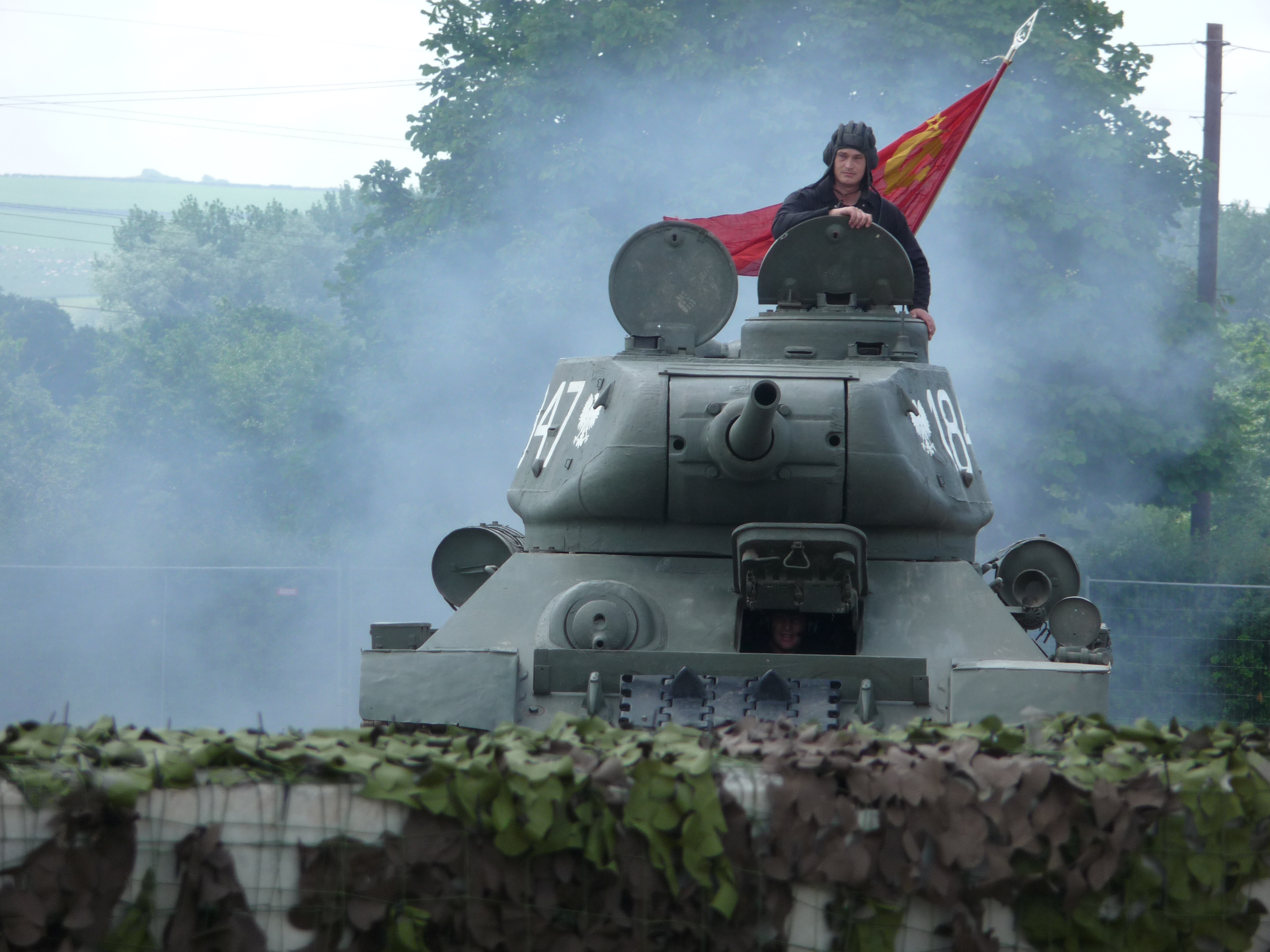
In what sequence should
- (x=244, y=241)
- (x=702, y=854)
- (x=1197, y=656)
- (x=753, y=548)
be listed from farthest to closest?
(x=244, y=241)
(x=1197, y=656)
(x=753, y=548)
(x=702, y=854)

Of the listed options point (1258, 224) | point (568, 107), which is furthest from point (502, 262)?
point (1258, 224)

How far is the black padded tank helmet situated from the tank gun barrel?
239 cm

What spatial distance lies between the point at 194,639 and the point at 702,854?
14794mm

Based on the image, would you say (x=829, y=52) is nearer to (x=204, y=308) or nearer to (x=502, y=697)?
(x=502, y=697)

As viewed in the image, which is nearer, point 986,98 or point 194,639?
point 986,98

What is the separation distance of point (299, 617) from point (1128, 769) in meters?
15.4

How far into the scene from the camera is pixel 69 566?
16.8m

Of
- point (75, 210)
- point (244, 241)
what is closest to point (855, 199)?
point (244, 241)

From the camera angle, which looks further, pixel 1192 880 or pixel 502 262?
pixel 502 262

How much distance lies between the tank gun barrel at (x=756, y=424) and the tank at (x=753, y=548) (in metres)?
0.01

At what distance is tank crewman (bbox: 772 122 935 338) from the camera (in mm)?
8727

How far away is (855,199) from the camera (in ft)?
29.3

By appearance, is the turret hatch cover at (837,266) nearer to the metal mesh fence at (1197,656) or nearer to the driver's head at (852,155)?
the driver's head at (852,155)

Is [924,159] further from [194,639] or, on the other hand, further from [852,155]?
[194,639]
